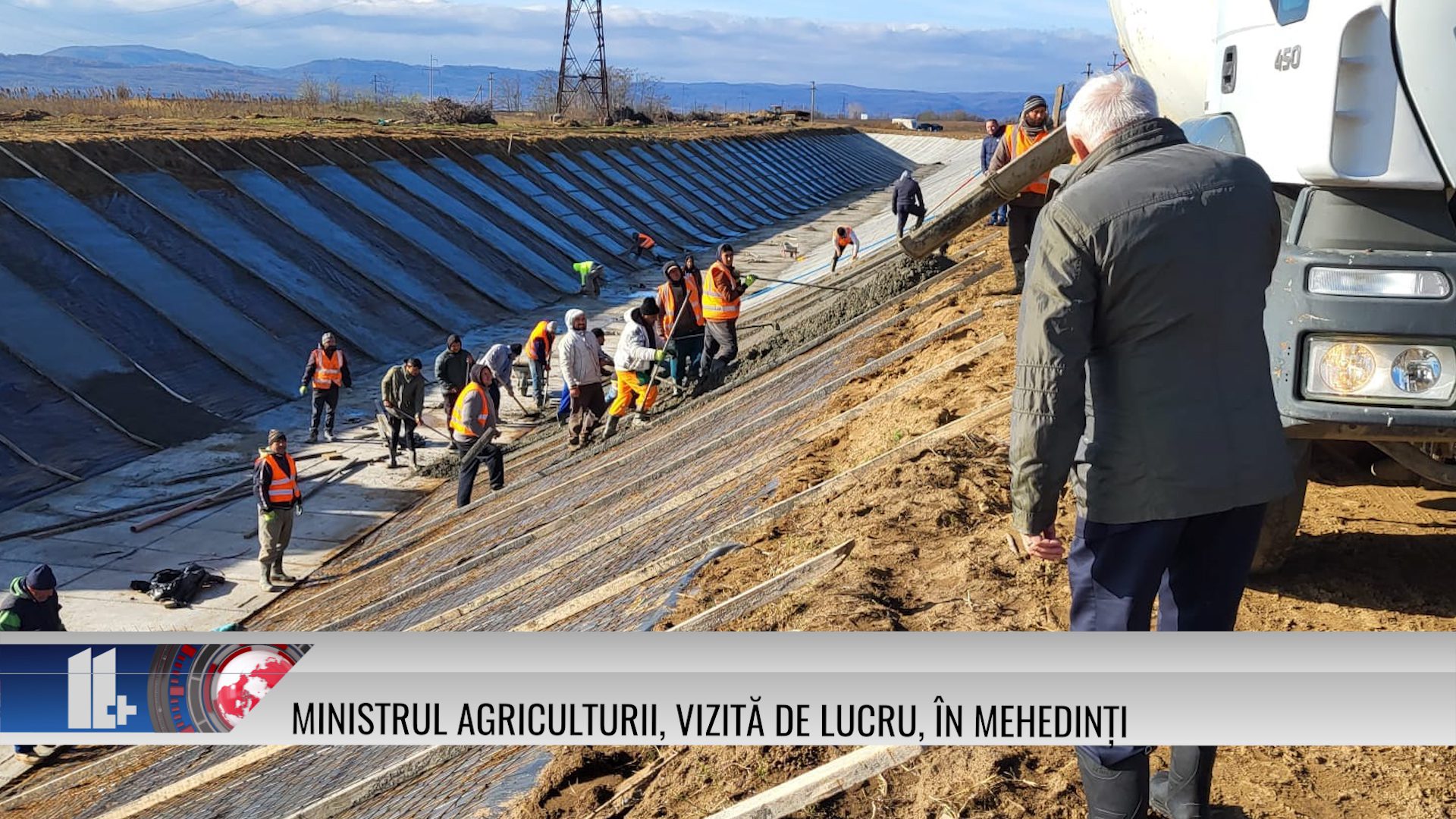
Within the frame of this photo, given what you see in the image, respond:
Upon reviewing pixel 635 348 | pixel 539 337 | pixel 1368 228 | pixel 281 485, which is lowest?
pixel 281 485

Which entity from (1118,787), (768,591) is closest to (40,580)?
(768,591)

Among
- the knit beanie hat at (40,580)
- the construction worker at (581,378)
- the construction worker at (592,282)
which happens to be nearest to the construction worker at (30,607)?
the knit beanie hat at (40,580)

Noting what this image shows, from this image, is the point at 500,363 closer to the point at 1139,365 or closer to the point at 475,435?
the point at 475,435

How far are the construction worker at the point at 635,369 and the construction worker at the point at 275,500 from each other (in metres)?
3.13

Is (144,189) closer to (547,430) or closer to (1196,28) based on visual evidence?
(547,430)

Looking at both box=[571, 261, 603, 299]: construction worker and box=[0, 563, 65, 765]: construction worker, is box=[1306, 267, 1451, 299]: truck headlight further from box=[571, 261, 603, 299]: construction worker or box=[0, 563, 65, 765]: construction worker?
box=[571, 261, 603, 299]: construction worker

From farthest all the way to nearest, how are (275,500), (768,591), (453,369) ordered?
(453,369) < (275,500) < (768,591)

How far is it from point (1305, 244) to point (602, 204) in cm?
3001

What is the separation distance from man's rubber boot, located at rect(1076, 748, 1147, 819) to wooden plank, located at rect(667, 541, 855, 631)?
2.02m

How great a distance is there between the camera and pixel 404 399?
1409cm

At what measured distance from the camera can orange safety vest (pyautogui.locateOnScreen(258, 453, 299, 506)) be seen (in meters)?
10.7

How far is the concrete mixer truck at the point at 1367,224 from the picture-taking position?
3.58m

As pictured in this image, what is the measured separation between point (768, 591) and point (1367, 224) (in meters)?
A: 2.60

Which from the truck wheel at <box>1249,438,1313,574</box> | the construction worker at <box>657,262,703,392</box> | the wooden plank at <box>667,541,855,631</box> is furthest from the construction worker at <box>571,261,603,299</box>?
the truck wheel at <box>1249,438,1313,574</box>
